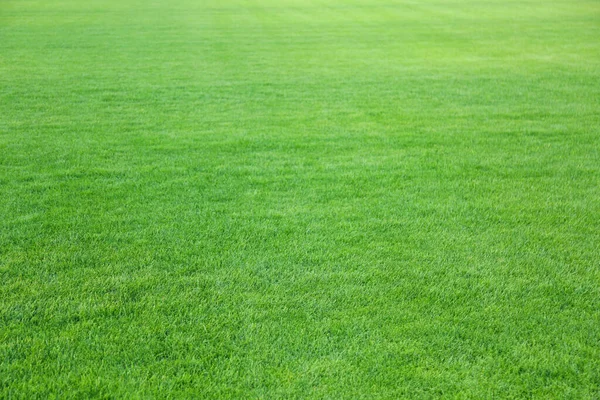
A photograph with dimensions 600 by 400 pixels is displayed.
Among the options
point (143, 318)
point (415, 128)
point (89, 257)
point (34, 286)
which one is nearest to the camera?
point (143, 318)

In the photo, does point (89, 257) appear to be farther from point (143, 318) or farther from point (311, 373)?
point (311, 373)

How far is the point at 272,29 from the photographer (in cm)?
1273

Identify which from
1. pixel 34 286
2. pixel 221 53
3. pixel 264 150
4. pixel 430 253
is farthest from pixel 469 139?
pixel 221 53

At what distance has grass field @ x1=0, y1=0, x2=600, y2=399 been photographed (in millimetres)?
2215

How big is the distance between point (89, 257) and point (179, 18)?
12897 mm

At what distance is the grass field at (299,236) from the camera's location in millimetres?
2215

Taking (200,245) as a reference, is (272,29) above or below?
above

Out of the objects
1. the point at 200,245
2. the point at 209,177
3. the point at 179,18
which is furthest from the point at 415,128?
the point at 179,18

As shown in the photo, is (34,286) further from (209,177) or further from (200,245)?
(209,177)

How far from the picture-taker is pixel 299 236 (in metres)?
3.24

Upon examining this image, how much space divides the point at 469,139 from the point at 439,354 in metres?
3.13

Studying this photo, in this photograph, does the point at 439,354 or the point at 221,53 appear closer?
the point at 439,354

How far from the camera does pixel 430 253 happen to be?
10.0 ft

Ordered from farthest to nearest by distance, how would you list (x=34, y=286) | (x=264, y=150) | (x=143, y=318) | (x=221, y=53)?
1. (x=221, y=53)
2. (x=264, y=150)
3. (x=34, y=286)
4. (x=143, y=318)
